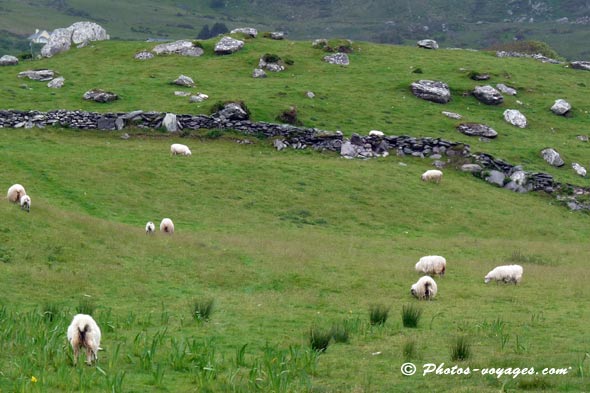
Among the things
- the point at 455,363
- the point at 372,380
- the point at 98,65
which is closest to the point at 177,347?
the point at 372,380

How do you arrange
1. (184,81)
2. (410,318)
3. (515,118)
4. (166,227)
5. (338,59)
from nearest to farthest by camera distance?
(410,318)
(166,227)
(515,118)
(184,81)
(338,59)

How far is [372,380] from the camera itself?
46.3ft

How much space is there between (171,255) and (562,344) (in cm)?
1577

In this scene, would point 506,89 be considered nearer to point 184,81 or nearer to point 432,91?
point 432,91

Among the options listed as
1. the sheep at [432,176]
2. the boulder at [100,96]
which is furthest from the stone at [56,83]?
the sheep at [432,176]

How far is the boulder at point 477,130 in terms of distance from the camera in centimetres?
6031

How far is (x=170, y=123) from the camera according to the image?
55.2 metres

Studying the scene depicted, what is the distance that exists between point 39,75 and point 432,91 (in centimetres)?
3428

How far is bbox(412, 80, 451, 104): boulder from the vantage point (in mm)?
67250

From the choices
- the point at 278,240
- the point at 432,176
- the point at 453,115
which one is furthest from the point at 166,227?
the point at 453,115

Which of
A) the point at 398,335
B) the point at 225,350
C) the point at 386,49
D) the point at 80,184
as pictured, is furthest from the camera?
the point at 386,49

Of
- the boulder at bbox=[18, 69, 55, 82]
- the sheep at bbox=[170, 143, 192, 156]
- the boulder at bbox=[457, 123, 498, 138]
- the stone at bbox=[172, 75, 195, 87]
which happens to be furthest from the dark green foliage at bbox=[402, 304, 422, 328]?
the boulder at bbox=[18, 69, 55, 82]

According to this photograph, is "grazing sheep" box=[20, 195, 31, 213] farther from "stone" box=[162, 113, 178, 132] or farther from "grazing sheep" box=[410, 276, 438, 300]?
"stone" box=[162, 113, 178, 132]

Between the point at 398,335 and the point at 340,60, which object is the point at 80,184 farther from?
the point at 340,60
